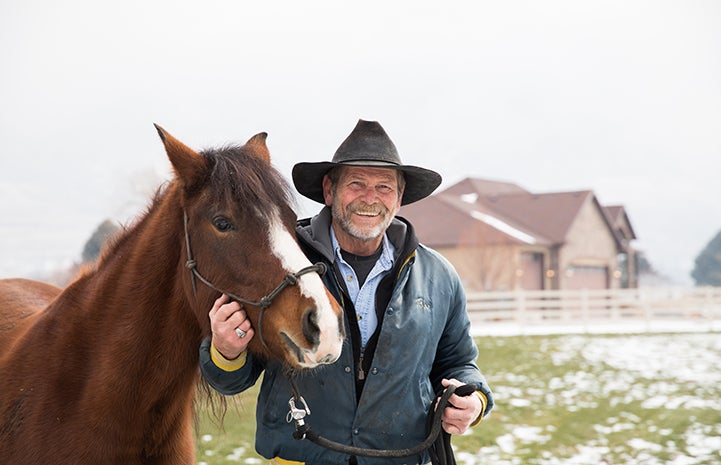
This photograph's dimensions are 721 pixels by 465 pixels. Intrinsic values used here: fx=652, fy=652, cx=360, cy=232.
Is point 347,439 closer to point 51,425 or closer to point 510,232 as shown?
point 51,425

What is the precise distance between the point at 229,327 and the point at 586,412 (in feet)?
25.3

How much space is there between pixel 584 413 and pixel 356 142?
728 centimetres

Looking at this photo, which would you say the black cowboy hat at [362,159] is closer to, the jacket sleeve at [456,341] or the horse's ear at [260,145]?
the horse's ear at [260,145]

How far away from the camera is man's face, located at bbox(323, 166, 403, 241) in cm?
275

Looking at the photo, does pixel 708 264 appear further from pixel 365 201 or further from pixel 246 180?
pixel 246 180

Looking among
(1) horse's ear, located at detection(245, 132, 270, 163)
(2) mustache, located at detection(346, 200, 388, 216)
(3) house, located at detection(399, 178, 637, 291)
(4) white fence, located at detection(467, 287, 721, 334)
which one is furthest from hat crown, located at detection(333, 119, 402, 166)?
(3) house, located at detection(399, 178, 637, 291)

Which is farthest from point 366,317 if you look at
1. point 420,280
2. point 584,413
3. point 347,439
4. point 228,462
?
point 584,413

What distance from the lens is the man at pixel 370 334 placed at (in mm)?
2641

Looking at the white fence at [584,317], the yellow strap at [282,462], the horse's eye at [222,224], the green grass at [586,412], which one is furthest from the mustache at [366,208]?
the white fence at [584,317]

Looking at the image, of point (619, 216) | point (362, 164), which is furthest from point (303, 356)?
point (619, 216)

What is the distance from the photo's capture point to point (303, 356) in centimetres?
222

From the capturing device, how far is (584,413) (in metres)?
8.80

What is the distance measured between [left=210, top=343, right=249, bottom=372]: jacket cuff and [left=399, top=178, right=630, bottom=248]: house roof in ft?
95.9

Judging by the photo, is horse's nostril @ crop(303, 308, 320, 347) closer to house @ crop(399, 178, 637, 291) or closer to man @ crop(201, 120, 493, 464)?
man @ crop(201, 120, 493, 464)
